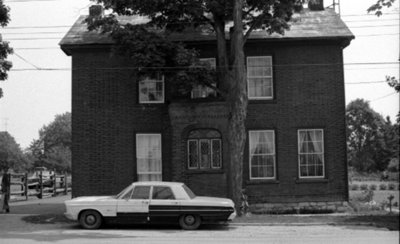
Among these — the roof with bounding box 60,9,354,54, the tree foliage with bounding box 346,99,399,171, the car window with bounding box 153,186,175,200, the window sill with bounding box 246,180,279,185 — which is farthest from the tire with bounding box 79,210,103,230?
the tree foliage with bounding box 346,99,399,171

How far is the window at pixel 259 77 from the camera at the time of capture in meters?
21.9

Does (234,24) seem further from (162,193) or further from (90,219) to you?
(90,219)

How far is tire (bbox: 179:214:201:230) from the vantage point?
52.9 feet

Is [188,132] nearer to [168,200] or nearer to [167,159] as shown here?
[167,159]

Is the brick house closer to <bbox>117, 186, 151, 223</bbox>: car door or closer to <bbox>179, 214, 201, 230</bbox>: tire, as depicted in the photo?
<bbox>179, 214, 201, 230</bbox>: tire

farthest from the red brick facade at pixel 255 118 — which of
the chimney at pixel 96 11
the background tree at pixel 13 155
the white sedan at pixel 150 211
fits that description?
the background tree at pixel 13 155

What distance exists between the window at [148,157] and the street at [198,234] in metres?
5.24

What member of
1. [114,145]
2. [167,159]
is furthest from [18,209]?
[167,159]

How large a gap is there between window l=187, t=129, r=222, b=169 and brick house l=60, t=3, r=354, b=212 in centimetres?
4

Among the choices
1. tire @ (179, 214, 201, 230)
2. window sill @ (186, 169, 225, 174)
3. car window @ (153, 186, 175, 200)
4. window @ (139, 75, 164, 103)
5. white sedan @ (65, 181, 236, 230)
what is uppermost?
window @ (139, 75, 164, 103)

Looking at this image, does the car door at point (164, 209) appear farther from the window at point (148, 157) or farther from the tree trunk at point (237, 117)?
the window at point (148, 157)

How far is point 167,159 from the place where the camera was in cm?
2192

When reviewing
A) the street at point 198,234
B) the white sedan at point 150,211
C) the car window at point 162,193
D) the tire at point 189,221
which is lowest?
the street at point 198,234

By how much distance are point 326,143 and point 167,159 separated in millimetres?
6736
